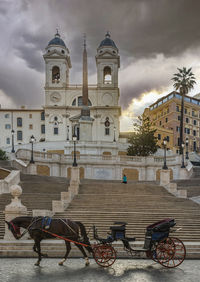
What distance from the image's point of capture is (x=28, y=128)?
264ft

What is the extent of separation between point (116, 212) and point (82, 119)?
133 ft

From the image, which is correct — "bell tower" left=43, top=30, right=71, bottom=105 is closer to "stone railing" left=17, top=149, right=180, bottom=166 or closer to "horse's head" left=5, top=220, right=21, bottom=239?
"stone railing" left=17, top=149, right=180, bottom=166

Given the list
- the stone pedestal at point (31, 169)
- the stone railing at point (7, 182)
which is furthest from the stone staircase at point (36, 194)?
the stone pedestal at point (31, 169)

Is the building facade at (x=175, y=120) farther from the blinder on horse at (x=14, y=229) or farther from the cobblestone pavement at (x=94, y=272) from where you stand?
the blinder on horse at (x=14, y=229)

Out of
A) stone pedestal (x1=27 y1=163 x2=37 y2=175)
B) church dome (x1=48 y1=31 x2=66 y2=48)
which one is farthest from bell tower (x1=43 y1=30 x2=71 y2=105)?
stone pedestal (x1=27 y1=163 x2=37 y2=175)

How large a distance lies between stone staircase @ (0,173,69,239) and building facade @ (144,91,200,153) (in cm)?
5259

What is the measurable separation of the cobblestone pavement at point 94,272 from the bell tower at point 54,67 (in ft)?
231


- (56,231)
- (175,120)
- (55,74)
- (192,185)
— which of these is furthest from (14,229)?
(55,74)

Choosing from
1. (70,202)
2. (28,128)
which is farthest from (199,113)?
(70,202)

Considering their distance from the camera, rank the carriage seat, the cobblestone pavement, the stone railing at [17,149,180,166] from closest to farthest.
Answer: the cobblestone pavement
the carriage seat
the stone railing at [17,149,180,166]

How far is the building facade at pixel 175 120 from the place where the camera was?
7650 centimetres

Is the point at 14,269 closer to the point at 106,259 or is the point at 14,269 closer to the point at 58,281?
the point at 58,281

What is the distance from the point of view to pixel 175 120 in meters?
76.9

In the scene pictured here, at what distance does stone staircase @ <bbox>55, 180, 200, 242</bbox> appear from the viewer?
506 inches
